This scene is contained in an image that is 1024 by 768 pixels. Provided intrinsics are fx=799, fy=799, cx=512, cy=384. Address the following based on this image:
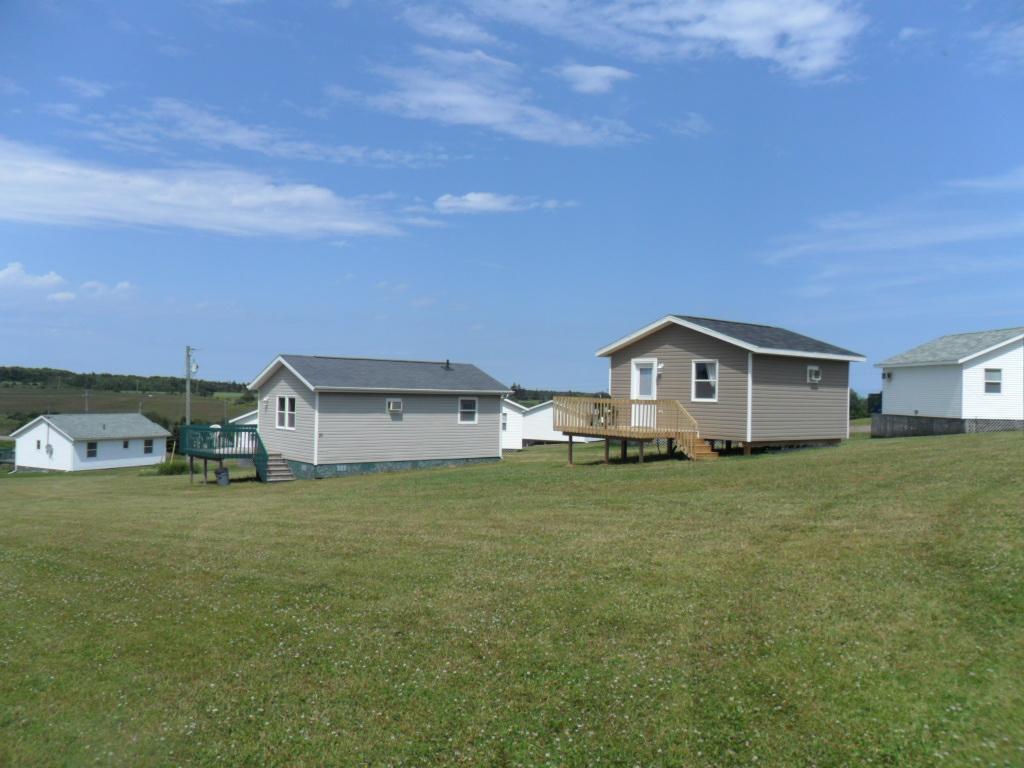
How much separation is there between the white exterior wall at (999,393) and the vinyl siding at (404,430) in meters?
19.2

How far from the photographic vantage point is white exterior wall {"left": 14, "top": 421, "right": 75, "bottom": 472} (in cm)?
5906

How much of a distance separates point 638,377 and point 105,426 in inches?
1954

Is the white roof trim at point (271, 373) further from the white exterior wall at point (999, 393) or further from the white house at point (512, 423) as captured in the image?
the white exterior wall at point (999, 393)

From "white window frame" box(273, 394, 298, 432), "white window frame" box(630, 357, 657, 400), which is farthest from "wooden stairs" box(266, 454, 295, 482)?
"white window frame" box(630, 357, 657, 400)

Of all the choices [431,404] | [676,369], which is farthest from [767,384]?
[431,404]

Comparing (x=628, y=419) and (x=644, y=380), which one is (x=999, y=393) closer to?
(x=644, y=380)

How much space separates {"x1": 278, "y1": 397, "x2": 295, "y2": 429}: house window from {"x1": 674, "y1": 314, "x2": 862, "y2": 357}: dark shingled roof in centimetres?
1515

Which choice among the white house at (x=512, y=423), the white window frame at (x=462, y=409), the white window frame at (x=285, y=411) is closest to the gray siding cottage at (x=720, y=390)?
the white window frame at (x=462, y=409)

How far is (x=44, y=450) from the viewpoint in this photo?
201 feet

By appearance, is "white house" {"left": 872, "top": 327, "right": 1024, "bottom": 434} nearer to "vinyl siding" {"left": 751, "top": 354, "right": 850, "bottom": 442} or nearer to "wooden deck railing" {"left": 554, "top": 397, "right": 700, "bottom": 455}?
"vinyl siding" {"left": 751, "top": 354, "right": 850, "bottom": 442}

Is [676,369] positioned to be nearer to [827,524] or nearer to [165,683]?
[827,524]

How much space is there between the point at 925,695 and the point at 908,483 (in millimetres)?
10403

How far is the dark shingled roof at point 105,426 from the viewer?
59.7 m

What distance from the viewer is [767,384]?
24922mm
